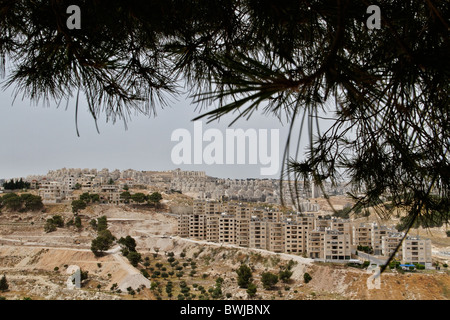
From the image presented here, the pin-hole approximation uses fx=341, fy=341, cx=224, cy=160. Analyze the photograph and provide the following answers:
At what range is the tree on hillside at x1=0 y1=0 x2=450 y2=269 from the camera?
1.59 feet

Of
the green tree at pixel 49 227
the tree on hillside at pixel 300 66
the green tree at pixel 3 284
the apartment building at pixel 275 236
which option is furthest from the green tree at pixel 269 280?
the tree on hillside at pixel 300 66

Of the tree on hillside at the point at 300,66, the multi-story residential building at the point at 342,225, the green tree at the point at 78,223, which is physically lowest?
the green tree at the point at 78,223

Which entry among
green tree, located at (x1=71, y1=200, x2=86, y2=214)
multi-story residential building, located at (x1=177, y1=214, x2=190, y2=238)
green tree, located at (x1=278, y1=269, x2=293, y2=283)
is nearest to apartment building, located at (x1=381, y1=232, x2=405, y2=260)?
green tree, located at (x1=278, y1=269, x2=293, y2=283)

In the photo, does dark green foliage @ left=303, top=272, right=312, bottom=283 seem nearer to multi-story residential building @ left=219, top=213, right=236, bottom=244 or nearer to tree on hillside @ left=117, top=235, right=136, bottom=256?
multi-story residential building @ left=219, top=213, right=236, bottom=244

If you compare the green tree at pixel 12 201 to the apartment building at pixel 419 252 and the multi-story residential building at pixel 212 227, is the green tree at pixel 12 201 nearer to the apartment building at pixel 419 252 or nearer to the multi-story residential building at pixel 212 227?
the multi-story residential building at pixel 212 227

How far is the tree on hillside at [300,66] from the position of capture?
0.48 meters

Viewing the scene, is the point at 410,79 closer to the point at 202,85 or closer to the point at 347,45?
the point at 347,45

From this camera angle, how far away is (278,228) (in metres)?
12.7

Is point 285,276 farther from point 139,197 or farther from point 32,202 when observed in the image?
point 32,202

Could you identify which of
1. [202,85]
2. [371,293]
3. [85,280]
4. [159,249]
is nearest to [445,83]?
[202,85]

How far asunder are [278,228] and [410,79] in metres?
12.6

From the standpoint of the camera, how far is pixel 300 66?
0.47 meters

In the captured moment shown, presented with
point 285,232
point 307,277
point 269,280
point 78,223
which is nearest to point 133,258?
point 78,223
